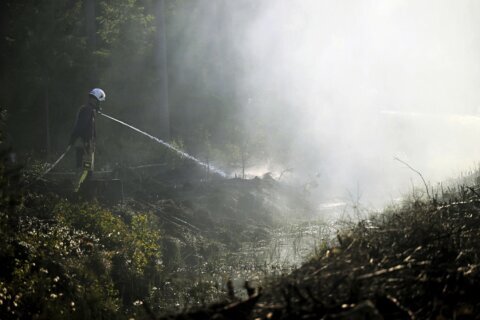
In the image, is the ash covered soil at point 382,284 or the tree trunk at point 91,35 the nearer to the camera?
the ash covered soil at point 382,284

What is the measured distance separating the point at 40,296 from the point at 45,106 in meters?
15.2

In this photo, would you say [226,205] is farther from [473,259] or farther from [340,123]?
[340,123]

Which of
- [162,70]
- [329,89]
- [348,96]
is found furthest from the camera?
[348,96]

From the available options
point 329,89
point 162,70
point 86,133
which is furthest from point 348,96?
point 86,133

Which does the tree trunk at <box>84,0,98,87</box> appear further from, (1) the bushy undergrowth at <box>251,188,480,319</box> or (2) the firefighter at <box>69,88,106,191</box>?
(1) the bushy undergrowth at <box>251,188,480,319</box>

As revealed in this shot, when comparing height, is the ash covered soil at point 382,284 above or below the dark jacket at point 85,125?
below

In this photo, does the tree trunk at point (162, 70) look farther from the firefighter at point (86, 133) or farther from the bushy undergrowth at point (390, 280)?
the bushy undergrowth at point (390, 280)

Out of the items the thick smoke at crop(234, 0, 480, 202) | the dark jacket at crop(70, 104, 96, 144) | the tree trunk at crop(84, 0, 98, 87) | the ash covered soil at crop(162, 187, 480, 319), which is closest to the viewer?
the ash covered soil at crop(162, 187, 480, 319)

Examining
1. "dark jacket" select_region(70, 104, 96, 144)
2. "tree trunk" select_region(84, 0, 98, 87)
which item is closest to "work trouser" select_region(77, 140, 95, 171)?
"dark jacket" select_region(70, 104, 96, 144)

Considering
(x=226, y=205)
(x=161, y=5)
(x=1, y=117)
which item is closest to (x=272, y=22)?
(x=161, y=5)

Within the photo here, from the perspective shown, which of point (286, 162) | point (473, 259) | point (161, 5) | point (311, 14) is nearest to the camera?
point (473, 259)

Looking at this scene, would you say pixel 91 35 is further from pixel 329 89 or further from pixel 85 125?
pixel 329 89

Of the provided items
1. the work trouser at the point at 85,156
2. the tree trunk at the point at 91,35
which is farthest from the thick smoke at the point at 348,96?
the work trouser at the point at 85,156

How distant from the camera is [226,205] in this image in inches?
779
